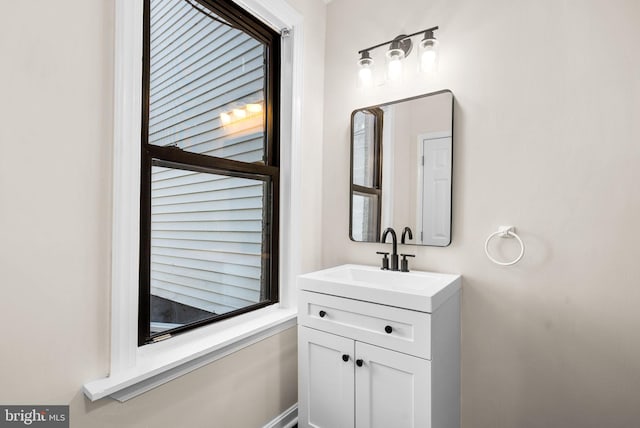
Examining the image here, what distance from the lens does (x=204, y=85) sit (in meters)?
1.48

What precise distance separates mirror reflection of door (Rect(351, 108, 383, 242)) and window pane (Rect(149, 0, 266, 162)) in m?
0.58

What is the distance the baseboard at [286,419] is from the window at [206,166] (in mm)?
595

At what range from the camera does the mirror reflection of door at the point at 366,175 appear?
6.04 feet

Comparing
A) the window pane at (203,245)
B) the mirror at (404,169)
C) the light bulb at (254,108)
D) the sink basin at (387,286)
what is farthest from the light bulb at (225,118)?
the sink basin at (387,286)

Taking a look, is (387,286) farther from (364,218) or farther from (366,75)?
(366,75)

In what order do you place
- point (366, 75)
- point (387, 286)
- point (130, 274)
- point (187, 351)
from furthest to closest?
point (366, 75) < point (387, 286) < point (187, 351) < point (130, 274)

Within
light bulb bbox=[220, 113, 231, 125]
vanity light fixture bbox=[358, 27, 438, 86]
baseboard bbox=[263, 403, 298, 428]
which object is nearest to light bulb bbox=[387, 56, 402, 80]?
vanity light fixture bbox=[358, 27, 438, 86]

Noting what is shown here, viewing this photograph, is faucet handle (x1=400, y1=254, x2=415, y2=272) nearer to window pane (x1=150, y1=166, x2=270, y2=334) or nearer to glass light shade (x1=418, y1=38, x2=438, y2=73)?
window pane (x1=150, y1=166, x2=270, y2=334)

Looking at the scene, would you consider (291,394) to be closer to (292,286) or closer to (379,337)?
(292,286)

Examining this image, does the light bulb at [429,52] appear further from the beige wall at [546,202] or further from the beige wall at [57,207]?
the beige wall at [57,207]

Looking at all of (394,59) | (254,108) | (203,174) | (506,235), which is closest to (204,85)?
(254,108)

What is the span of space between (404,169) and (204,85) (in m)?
1.10

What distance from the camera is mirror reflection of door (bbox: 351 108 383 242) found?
184 cm

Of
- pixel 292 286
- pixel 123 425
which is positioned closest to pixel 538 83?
pixel 292 286
